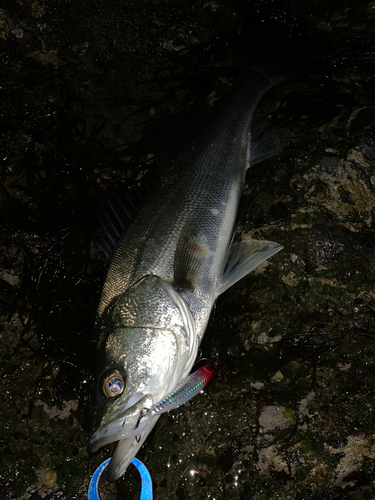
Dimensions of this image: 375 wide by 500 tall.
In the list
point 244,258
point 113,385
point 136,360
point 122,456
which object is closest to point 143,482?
point 122,456

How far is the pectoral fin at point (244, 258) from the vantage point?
2865mm

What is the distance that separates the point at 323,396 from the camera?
2.91 m

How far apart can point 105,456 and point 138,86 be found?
12.1 feet

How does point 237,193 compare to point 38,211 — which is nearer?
point 237,193

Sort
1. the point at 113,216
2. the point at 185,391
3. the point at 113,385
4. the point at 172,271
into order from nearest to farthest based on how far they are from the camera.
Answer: the point at 113,385
the point at 185,391
the point at 172,271
the point at 113,216

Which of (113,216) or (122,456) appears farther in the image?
(113,216)

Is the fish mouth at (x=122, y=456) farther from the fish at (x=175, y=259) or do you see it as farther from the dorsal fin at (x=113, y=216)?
the dorsal fin at (x=113, y=216)

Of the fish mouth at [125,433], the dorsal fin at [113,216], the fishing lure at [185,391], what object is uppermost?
the dorsal fin at [113,216]

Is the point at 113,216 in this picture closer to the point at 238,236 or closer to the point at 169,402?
the point at 238,236

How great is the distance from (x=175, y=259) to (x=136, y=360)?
0.81 metres

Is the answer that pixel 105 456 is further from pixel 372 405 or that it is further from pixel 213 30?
pixel 213 30

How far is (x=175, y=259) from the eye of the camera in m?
2.81

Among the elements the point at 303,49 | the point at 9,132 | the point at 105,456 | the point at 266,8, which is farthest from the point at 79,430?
the point at 266,8

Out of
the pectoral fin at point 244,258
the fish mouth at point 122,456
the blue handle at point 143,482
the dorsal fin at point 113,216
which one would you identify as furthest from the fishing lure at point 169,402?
the dorsal fin at point 113,216
